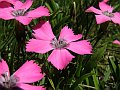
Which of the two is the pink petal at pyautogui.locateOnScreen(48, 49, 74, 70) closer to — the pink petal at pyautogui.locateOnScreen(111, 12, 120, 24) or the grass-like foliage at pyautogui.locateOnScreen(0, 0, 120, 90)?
the grass-like foliage at pyautogui.locateOnScreen(0, 0, 120, 90)

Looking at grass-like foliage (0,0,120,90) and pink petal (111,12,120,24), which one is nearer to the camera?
grass-like foliage (0,0,120,90)

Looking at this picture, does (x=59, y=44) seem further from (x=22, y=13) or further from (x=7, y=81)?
(x=7, y=81)

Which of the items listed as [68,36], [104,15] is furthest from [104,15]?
[68,36]

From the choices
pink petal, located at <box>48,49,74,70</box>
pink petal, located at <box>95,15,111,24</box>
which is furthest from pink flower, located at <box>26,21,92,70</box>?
pink petal, located at <box>95,15,111,24</box>

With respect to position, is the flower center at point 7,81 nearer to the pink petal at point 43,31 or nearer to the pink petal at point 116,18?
the pink petal at point 43,31

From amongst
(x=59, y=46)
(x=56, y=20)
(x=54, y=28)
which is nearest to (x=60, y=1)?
(x=56, y=20)

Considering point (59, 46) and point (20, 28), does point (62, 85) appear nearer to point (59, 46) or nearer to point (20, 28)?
point (59, 46)
